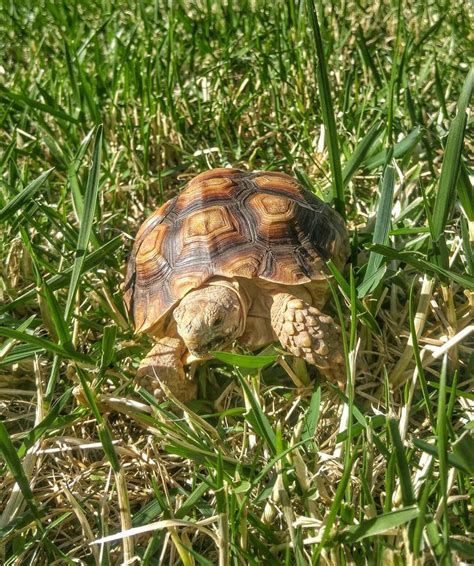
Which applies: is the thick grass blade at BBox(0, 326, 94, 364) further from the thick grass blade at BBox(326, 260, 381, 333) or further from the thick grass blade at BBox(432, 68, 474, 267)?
the thick grass blade at BBox(432, 68, 474, 267)

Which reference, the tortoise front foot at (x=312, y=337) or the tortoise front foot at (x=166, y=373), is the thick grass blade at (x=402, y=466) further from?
the tortoise front foot at (x=166, y=373)

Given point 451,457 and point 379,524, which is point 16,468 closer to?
point 379,524

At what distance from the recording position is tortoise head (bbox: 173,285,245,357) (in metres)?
2.16

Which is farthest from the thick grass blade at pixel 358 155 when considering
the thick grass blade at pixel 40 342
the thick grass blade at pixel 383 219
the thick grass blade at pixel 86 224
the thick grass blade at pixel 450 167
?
the thick grass blade at pixel 40 342

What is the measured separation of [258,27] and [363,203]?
1.63 m

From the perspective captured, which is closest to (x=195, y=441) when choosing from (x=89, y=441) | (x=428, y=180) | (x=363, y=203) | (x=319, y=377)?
(x=89, y=441)

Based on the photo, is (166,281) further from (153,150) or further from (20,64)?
(20,64)

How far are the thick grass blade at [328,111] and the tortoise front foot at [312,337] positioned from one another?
0.54 meters

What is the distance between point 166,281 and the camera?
7.80 feet

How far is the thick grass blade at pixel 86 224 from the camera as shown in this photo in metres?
2.22

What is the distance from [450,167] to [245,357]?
0.83m

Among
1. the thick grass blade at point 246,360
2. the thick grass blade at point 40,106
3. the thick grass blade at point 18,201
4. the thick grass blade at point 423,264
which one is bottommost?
the thick grass blade at point 246,360

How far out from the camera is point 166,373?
2223mm

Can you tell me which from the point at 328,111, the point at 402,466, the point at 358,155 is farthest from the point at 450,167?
the point at 402,466
